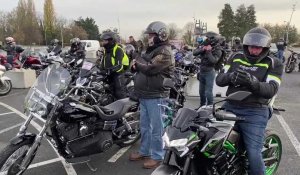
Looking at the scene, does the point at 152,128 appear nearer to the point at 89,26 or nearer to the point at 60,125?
the point at 60,125

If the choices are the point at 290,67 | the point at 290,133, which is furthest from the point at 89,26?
the point at 290,133

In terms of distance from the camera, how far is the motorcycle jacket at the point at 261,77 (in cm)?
354

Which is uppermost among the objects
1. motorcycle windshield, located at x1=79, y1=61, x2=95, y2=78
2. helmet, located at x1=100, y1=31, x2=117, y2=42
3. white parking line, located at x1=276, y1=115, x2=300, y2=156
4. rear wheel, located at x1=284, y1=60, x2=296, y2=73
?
helmet, located at x1=100, y1=31, x2=117, y2=42

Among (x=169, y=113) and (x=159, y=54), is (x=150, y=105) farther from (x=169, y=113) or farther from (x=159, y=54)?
(x=169, y=113)

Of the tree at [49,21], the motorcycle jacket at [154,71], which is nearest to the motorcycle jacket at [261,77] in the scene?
the motorcycle jacket at [154,71]

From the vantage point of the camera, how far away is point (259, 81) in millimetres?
3623

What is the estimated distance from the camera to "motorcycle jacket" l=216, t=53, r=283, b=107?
3538 millimetres

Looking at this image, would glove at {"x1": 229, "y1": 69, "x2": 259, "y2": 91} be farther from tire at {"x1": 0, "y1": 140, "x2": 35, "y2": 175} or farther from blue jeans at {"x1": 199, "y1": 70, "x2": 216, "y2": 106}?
blue jeans at {"x1": 199, "y1": 70, "x2": 216, "y2": 106}

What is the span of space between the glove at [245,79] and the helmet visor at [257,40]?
0.40 m

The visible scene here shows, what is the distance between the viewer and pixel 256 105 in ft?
12.5

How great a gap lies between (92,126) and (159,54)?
1275 millimetres

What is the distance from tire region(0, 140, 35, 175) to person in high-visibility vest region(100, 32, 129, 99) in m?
3.62

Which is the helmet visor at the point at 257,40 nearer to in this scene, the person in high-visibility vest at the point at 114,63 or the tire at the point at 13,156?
the tire at the point at 13,156

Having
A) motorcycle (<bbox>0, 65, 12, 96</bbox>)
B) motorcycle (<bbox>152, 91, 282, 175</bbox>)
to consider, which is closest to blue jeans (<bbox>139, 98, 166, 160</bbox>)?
motorcycle (<bbox>152, 91, 282, 175</bbox>)
